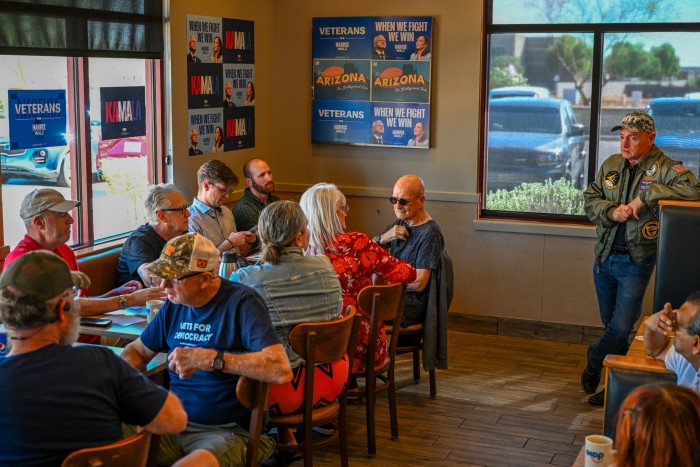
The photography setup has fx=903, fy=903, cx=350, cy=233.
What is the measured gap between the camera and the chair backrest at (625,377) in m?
Answer: 3.42

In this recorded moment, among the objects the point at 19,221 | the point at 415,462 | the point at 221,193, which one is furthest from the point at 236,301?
the point at 221,193

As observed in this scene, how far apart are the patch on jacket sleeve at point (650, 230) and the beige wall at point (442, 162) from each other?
1373mm

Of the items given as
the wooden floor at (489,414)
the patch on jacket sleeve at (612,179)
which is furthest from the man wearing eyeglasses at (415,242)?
the patch on jacket sleeve at (612,179)

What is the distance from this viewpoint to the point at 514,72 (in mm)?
6738

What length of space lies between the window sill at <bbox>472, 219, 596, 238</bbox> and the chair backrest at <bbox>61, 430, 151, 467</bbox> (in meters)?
4.64

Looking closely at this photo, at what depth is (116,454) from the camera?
7.74 ft

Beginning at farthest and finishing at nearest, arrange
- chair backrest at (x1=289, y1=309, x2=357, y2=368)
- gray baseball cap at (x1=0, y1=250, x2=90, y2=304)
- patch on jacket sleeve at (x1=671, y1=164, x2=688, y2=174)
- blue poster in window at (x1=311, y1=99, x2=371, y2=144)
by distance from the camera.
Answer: blue poster in window at (x1=311, y1=99, x2=371, y2=144), patch on jacket sleeve at (x1=671, y1=164, x2=688, y2=174), chair backrest at (x1=289, y1=309, x2=357, y2=368), gray baseball cap at (x1=0, y1=250, x2=90, y2=304)

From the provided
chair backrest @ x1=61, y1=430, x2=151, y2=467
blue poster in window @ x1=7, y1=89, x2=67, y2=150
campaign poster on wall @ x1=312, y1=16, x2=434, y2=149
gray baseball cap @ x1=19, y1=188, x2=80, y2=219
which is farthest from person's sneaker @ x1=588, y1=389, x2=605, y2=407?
chair backrest @ x1=61, y1=430, x2=151, y2=467

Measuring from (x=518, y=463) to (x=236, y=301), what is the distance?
2044 mm

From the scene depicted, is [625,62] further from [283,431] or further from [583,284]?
A: [283,431]

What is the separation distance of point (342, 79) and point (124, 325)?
146 inches

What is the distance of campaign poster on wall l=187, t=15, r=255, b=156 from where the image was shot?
20.4 ft

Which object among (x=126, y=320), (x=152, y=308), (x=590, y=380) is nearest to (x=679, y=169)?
(x=590, y=380)

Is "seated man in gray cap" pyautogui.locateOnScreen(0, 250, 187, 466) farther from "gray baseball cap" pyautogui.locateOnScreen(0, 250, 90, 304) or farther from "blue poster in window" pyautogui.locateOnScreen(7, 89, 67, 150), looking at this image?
"blue poster in window" pyautogui.locateOnScreen(7, 89, 67, 150)
